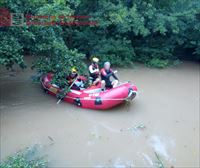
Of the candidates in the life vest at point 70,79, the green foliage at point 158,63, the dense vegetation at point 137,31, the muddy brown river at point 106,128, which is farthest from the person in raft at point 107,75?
the green foliage at point 158,63

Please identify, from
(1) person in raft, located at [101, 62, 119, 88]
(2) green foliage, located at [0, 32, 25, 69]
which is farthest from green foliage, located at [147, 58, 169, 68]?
(2) green foliage, located at [0, 32, 25, 69]

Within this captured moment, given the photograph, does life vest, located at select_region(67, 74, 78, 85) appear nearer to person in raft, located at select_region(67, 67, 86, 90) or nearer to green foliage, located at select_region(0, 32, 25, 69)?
person in raft, located at select_region(67, 67, 86, 90)

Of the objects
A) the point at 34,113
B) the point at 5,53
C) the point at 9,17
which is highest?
the point at 9,17

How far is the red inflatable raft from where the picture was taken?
848 cm

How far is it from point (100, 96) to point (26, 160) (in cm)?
306

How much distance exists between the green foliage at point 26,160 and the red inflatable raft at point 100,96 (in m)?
2.23

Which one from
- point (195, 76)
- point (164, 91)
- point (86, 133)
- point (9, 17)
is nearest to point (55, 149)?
point (86, 133)

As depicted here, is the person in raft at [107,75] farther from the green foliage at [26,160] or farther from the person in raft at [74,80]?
the green foliage at [26,160]

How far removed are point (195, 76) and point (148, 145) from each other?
18.2 ft

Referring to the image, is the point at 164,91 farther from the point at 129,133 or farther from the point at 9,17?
the point at 9,17

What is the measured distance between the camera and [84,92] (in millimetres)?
8797

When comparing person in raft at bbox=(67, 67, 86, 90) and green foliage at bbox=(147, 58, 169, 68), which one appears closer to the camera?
person in raft at bbox=(67, 67, 86, 90)

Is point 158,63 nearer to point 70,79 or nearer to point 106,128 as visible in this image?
point 70,79

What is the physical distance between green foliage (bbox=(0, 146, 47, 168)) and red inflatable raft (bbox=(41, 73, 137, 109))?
7.31 ft
